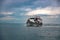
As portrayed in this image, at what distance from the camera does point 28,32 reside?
1406 mm

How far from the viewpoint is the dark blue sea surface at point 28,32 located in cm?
139

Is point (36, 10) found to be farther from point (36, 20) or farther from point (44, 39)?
point (44, 39)

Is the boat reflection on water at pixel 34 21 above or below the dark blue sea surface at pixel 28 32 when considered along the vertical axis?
above

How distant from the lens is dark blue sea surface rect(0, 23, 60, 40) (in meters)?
1.39

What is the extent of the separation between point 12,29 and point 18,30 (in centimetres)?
7

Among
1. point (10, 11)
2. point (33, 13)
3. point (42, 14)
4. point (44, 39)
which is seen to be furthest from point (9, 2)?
point (44, 39)

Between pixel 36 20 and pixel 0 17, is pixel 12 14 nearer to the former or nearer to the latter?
pixel 0 17

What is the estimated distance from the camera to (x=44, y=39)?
139 centimetres

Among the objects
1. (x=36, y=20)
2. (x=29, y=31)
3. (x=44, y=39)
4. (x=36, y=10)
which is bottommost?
(x=44, y=39)

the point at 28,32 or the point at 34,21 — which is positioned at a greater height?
the point at 34,21

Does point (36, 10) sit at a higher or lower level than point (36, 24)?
higher

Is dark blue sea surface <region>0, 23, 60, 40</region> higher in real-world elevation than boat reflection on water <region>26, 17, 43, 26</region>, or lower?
lower

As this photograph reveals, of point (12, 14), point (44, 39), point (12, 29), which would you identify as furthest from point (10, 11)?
point (44, 39)

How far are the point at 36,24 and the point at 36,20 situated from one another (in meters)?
0.05
